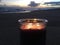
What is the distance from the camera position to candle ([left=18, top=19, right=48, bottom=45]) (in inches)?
171

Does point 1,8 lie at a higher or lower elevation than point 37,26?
lower

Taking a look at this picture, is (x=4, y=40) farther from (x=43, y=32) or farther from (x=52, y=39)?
(x=43, y=32)

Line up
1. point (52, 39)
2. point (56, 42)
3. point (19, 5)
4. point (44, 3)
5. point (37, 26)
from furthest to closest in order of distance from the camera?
point (44, 3) < point (19, 5) < point (52, 39) < point (56, 42) < point (37, 26)

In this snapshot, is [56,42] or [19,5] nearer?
[56,42]

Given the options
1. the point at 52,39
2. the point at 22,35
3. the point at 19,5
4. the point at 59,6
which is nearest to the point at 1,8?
the point at 19,5

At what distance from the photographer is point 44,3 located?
22125 millimetres

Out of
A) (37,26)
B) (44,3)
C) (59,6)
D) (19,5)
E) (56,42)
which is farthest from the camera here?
(59,6)

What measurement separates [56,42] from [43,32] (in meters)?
4.32

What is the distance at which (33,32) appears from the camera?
4340 millimetres

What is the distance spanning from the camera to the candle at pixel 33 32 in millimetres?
4332

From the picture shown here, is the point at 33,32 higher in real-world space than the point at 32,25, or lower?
lower

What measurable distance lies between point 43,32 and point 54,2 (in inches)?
750

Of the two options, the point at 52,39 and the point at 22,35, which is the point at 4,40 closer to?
the point at 52,39

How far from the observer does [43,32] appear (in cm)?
436
